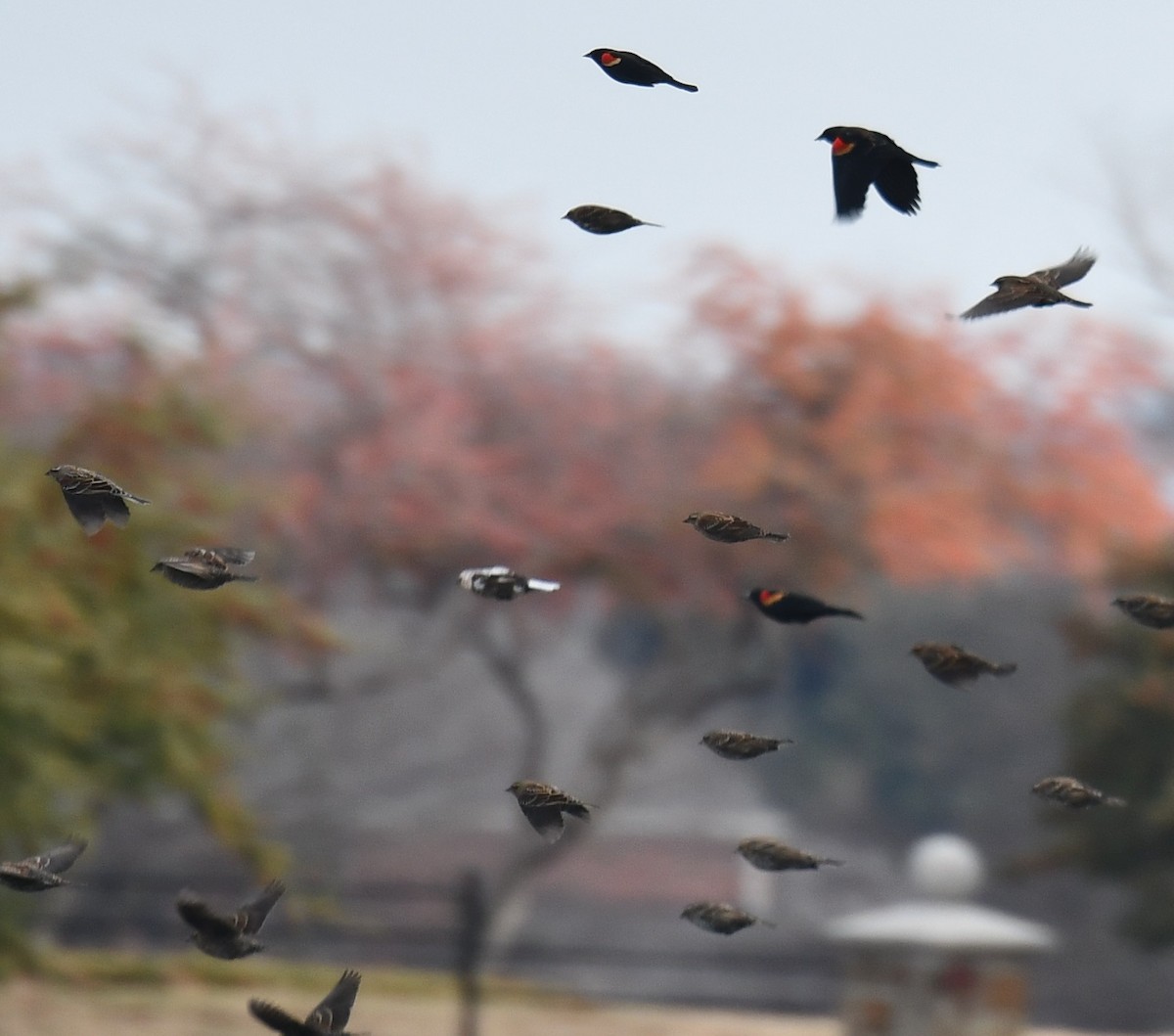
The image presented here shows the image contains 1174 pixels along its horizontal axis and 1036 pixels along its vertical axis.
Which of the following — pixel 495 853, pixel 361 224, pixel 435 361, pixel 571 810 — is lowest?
pixel 571 810

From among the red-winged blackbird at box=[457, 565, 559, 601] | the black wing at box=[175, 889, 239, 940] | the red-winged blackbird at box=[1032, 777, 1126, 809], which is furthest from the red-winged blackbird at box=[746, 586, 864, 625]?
the black wing at box=[175, 889, 239, 940]

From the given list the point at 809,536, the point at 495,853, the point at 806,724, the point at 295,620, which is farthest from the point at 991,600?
the point at 295,620

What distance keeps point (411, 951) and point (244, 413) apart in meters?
8.92

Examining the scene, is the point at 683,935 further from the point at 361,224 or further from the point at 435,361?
the point at 361,224

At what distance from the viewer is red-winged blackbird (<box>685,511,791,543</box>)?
3873 millimetres

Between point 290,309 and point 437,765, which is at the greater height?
point 290,309

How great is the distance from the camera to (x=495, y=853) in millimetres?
27172

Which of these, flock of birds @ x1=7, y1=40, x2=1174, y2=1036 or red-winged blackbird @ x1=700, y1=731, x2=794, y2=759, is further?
red-winged blackbird @ x1=700, y1=731, x2=794, y2=759

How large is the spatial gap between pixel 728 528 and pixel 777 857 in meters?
1.10

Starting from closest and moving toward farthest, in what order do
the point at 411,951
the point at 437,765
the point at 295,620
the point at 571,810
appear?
the point at 571,810 < the point at 295,620 < the point at 411,951 < the point at 437,765

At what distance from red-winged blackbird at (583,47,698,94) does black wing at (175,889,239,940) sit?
6.80 ft

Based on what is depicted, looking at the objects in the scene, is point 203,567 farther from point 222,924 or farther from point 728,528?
point 728,528

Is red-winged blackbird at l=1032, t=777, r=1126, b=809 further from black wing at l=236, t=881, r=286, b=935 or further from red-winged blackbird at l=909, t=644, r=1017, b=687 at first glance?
black wing at l=236, t=881, r=286, b=935

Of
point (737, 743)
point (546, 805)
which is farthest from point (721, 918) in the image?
point (546, 805)
